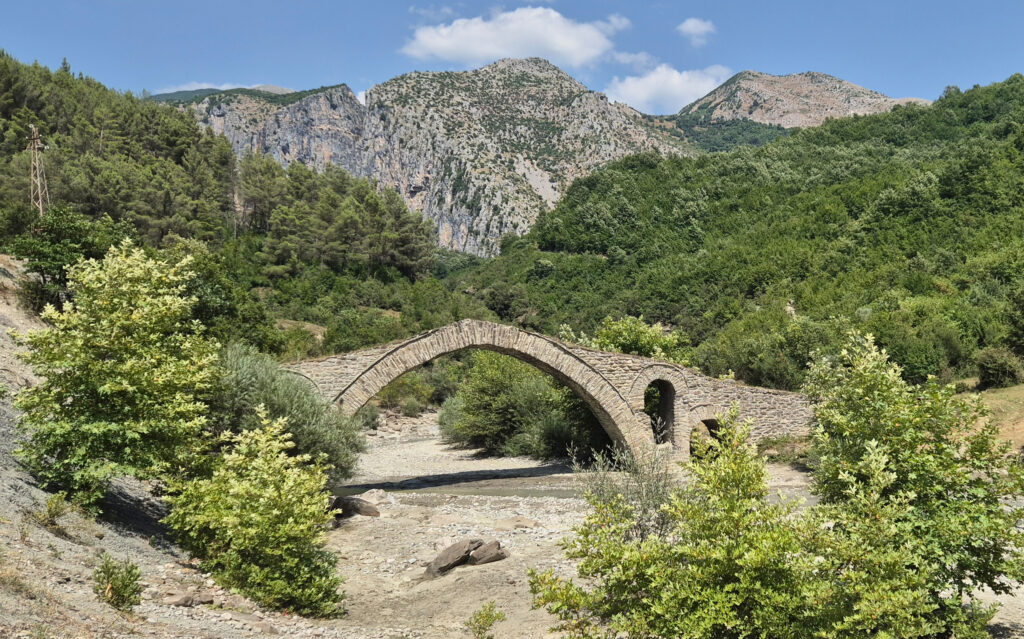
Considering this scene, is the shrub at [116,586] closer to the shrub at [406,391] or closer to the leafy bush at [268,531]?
the leafy bush at [268,531]

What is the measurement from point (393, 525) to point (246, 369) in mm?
3880

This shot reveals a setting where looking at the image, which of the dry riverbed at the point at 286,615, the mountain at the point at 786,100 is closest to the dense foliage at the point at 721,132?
the mountain at the point at 786,100

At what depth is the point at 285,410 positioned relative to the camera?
12297 millimetres

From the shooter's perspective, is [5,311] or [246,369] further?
[5,311]

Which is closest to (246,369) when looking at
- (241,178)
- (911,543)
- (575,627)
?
(575,627)

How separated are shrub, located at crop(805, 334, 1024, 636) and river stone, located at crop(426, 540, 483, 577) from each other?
4814 mm

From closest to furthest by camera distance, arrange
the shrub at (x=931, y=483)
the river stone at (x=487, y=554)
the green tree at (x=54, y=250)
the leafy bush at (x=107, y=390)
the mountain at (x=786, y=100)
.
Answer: the shrub at (x=931, y=483) → the leafy bush at (x=107, y=390) → the river stone at (x=487, y=554) → the green tree at (x=54, y=250) → the mountain at (x=786, y=100)

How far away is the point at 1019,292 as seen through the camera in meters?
23.0

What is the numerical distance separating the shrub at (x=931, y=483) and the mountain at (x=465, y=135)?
8107 centimetres

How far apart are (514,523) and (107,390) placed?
6.97m

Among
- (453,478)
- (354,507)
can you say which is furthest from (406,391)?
(354,507)

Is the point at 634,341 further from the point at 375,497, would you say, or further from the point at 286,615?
the point at 286,615

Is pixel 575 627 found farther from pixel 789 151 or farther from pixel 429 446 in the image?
pixel 789 151

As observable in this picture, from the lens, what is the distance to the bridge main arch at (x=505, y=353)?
624 inches
